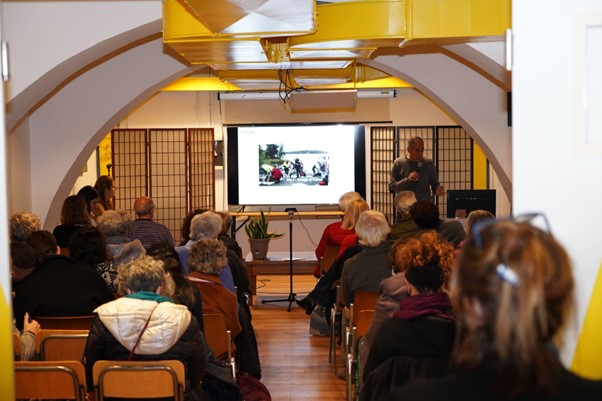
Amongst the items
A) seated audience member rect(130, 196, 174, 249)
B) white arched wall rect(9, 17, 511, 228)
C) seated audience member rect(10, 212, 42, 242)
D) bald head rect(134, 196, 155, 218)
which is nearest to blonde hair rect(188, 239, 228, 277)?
seated audience member rect(10, 212, 42, 242)

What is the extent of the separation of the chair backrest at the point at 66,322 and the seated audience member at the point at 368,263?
184 cm

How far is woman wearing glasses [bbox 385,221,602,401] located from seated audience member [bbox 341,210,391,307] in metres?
4.10

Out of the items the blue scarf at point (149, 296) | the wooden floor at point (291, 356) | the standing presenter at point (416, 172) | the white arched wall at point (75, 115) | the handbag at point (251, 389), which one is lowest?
the wooden floor at point (291, 356)

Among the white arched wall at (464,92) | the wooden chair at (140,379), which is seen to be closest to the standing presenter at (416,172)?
the white arched wall at (464,92)

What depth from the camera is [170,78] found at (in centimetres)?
891

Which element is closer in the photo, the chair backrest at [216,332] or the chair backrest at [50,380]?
the chair backrest at [50,380]

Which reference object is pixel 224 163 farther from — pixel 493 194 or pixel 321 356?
pixel 321 356

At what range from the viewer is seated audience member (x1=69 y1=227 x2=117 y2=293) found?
528 cm

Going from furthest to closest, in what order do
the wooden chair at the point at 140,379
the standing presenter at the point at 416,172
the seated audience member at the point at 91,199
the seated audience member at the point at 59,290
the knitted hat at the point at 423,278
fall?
the standing presenter at the point at 416,172, the seated audience member at the point at 91,199, the seated audience member at the point at 59,290, the wooden chair at the point at 140,379, the knitted hat at the point at 423,278

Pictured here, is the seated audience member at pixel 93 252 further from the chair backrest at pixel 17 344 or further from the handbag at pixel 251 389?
the chair backrest at pixel 17 344

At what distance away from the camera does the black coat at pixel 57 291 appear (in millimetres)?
4734

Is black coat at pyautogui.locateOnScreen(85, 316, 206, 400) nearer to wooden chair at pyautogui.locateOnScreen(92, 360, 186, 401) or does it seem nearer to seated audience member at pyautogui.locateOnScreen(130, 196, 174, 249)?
wooden chair at pyautogui.locateOnScreen(92, 360, 186, 401)

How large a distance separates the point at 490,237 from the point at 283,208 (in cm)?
1226

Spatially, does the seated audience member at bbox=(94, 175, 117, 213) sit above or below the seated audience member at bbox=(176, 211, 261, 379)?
above
